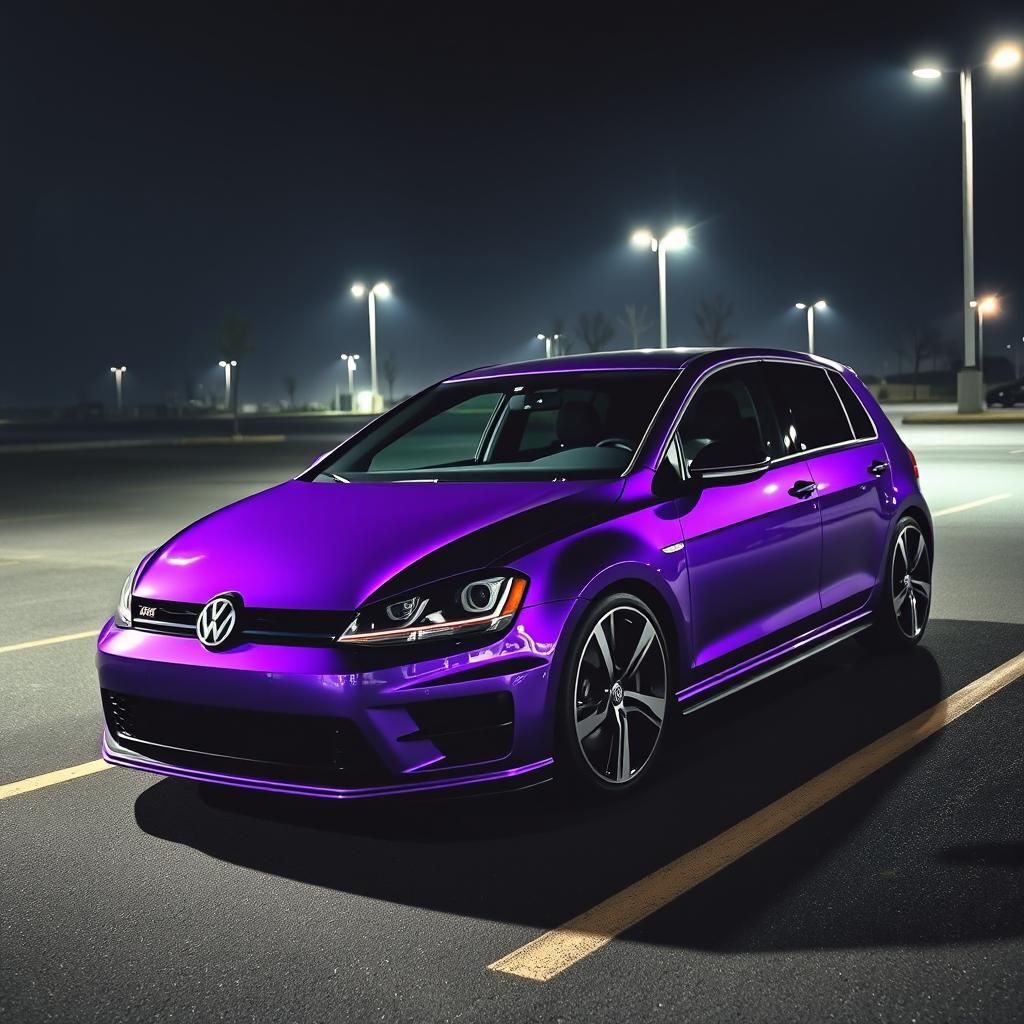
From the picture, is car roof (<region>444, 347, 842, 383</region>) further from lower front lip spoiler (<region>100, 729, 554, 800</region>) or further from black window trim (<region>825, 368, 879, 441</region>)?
lower front lip spoiler (<region>100, 729, 554, 800</region>)

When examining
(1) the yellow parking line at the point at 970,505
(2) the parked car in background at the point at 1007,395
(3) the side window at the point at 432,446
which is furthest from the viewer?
(2) the parked car in background at the point at 1007,395

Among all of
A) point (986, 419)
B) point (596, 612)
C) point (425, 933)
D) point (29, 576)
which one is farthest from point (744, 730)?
point (986, 419)

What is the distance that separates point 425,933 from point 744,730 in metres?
2.40

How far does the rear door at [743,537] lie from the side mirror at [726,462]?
4cm

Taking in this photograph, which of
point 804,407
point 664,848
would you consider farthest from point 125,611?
point 804,407

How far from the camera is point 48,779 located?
5297 millimetres

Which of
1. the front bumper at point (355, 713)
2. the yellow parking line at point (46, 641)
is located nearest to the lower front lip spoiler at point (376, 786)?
the front bumper at point (355, 713)

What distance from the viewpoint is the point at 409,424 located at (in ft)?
20.4

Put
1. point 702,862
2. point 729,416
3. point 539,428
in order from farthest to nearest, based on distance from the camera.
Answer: point 539,428, point 729,416, point 702,862

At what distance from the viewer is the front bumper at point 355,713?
4176 mm

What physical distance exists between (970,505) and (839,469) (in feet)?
30.9

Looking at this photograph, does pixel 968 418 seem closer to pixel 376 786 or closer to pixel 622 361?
pixel 622 361

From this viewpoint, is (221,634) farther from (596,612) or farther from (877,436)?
(877,436)

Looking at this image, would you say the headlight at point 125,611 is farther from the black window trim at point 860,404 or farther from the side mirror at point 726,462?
the black window trim at point 860,404
